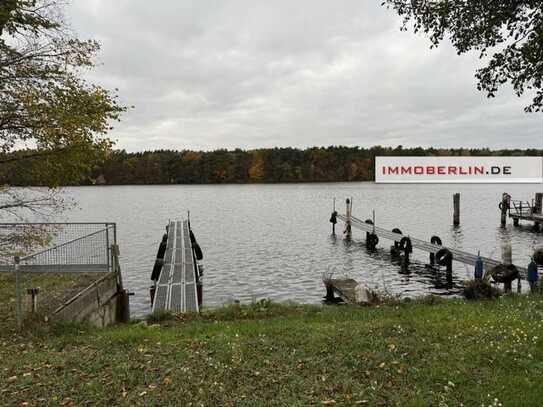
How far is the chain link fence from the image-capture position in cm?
1193

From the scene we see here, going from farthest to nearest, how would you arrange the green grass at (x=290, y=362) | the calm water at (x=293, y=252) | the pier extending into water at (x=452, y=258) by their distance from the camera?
the calm water at (x=293, y=252), the pier extending into water at (x=452, y=258), the green grass at (x=290, y=362)

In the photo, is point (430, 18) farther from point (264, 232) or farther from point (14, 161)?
point (264, 232)

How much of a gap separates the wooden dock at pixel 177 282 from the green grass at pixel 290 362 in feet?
15.0

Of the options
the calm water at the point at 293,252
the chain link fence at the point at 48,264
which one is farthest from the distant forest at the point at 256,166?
the chain link fence at the point at 48,264

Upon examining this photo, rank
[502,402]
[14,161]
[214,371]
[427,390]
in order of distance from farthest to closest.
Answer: [14,161] < [214,371] < [427,390] < [502,402]

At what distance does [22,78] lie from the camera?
10.9 metres

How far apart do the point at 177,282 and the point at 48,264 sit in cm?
539

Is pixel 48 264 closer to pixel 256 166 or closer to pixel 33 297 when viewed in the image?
pixel 33 297

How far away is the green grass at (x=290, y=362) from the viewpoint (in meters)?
6.15

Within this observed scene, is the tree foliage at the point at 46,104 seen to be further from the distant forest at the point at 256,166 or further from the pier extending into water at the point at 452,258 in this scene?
the distant forest at the point at 256,166

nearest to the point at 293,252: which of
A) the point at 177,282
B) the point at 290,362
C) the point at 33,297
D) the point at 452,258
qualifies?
the point at 452,258

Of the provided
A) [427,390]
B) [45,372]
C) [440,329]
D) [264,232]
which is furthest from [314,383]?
[264,232]

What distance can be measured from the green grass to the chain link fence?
2498mm

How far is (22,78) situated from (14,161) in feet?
7.54
